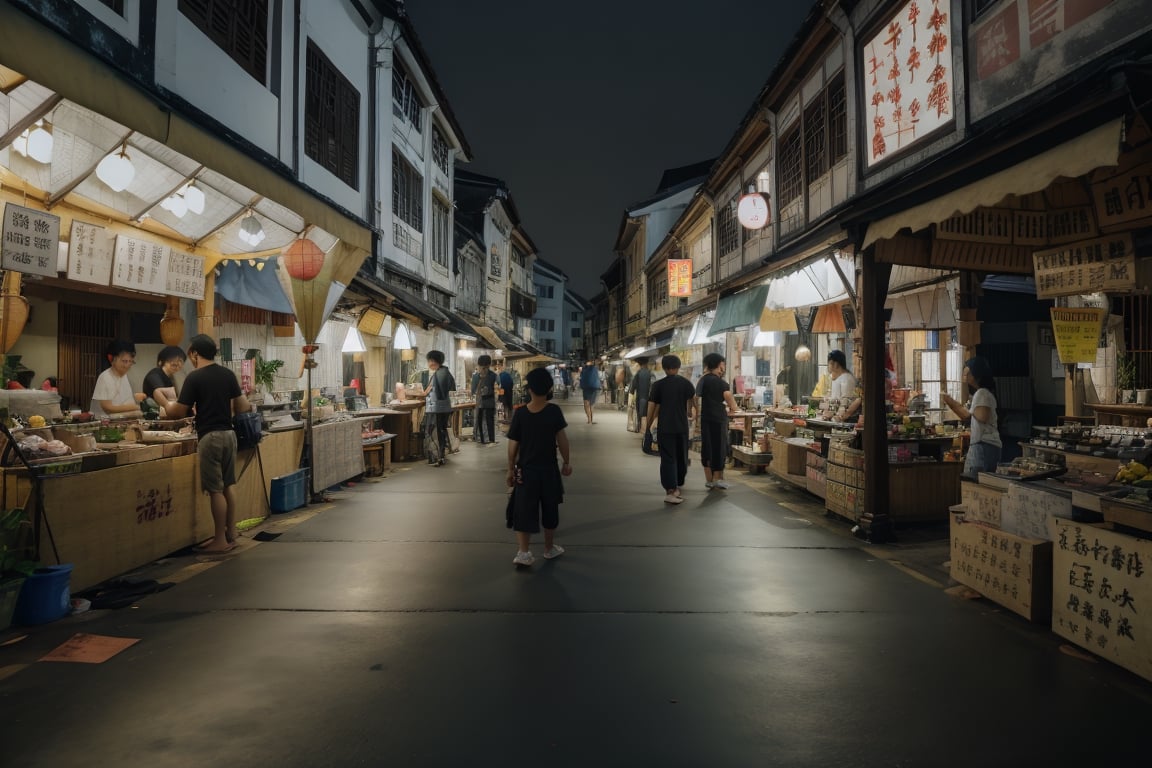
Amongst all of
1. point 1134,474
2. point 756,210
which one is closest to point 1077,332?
point 1134,474

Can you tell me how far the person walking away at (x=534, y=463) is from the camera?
6.59m

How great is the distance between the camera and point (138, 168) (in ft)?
24.4

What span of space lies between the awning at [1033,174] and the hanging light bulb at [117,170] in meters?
8.29

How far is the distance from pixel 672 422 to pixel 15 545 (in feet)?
26.0

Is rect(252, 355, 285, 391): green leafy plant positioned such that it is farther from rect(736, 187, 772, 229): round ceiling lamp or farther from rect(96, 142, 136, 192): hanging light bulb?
rect(736, 187, 772, 229): round ceiling lamp

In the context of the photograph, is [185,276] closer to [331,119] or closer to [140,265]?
[140,265]

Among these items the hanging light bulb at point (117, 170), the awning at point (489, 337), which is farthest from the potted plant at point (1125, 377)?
the awning at point (489, 337)

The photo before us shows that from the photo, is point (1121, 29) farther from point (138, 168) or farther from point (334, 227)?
point (138, 168)

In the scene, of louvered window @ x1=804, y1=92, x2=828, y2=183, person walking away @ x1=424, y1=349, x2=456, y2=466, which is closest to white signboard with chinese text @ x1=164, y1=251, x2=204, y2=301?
person walking away @ x1=424, y1=349, x2=456, y2=466

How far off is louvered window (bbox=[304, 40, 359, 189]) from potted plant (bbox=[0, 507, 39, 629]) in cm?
1084

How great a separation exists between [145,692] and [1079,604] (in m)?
6.27

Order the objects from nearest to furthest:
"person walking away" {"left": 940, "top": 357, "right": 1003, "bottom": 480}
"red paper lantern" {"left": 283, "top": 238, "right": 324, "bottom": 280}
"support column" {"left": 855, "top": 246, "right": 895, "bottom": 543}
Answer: "person walking away" {"left": 940, "top": 357, "right": 1003, "bottom": 480} < "support column" {"left": 855, "top": 246, "right": 895, "bottom": 543} < "red paper lantern" {"left": 283, "top": 238, "right": 324, "bottom": 280}

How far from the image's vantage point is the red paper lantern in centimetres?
924

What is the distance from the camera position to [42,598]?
498 cm
